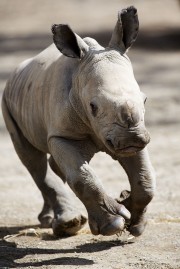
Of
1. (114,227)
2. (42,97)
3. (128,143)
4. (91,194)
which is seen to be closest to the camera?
(128,143)

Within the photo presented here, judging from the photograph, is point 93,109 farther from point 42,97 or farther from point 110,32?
point 110,32

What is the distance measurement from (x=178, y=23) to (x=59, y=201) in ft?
52.8

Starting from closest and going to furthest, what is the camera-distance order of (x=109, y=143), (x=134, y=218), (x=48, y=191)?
1. (x=109, y=143)
2. (x=134, y=218)
3. (x=48, y=191)

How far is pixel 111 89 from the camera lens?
6070mm

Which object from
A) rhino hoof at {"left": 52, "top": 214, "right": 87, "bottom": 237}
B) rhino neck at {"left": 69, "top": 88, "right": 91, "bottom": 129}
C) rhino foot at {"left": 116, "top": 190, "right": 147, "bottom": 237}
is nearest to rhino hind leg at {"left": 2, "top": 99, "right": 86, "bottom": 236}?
rhino hoof at {"left": 52, "top": 214, "right": 87, "bottom": 237}

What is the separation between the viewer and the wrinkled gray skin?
5977 mm

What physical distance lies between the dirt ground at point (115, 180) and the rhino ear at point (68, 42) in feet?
5.24

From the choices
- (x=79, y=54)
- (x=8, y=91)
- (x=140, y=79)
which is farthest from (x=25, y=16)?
(x=79, y=54)

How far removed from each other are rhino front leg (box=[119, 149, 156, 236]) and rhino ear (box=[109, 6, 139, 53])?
33.8 inches

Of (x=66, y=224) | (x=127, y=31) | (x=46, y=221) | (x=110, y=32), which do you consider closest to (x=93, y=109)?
(x=127, y=31)

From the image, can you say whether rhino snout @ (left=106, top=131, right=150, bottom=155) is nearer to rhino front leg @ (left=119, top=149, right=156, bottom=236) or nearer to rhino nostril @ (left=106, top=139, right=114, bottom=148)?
rhino nostril @ (left=106, top=139, right=114, bottom=148)

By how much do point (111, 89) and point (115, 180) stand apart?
13.1ft

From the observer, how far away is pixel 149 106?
14.3m

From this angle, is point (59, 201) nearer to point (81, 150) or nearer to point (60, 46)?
point (81, 150)
